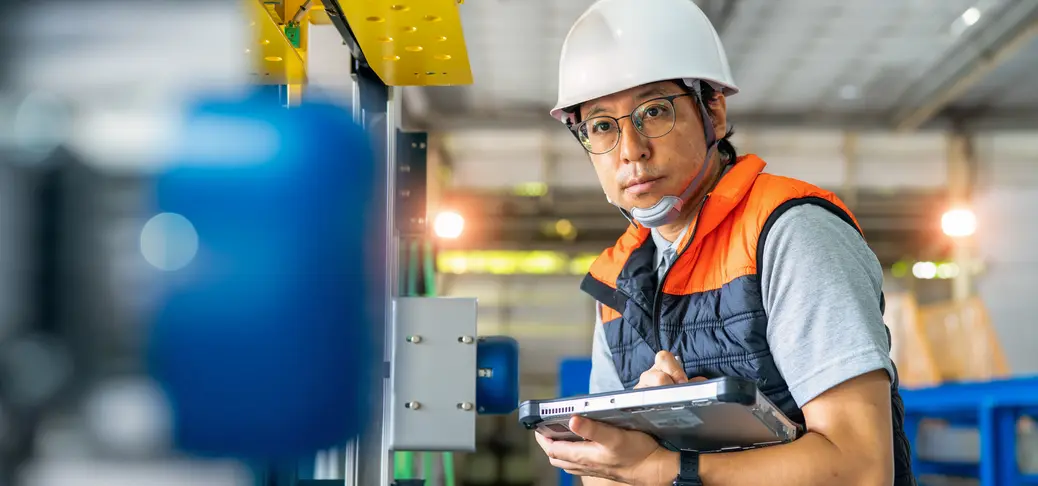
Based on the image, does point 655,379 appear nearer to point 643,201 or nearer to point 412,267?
point 643,201

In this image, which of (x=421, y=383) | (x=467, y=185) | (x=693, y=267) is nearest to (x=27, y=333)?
(x=693, y=267)

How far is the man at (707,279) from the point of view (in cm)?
135

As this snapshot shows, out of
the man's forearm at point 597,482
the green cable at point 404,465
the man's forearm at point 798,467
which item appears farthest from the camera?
the green cable at point 404,465

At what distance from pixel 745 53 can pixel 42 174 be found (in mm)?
8899

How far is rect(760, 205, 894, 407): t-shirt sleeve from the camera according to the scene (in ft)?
4.39

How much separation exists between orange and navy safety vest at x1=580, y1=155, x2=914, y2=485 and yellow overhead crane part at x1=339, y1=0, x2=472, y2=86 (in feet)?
1.84

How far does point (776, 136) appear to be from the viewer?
36.6 feet

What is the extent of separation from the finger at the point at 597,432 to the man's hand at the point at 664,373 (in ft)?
0.38

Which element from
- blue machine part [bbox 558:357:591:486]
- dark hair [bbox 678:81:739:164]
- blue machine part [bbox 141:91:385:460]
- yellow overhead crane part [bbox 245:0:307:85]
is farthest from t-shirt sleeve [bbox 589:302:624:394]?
blue machine part [bbox 558:357:591:486]

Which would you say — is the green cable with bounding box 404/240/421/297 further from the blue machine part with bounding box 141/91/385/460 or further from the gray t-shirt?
the blue machine part with bounding box 141/91/385/460

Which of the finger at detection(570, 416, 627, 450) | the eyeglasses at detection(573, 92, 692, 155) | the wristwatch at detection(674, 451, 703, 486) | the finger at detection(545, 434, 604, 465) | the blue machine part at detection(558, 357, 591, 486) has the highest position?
the eyeglasses at detection(573, 92, 692, 155)

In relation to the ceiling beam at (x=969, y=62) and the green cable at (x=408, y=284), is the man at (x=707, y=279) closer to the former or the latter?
the green cable at (x=408, y=284)

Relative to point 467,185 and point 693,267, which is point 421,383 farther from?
point 467,185

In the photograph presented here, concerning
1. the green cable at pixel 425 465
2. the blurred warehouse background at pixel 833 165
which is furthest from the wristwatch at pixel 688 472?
the blurred warehouse background at pixel 833 165
